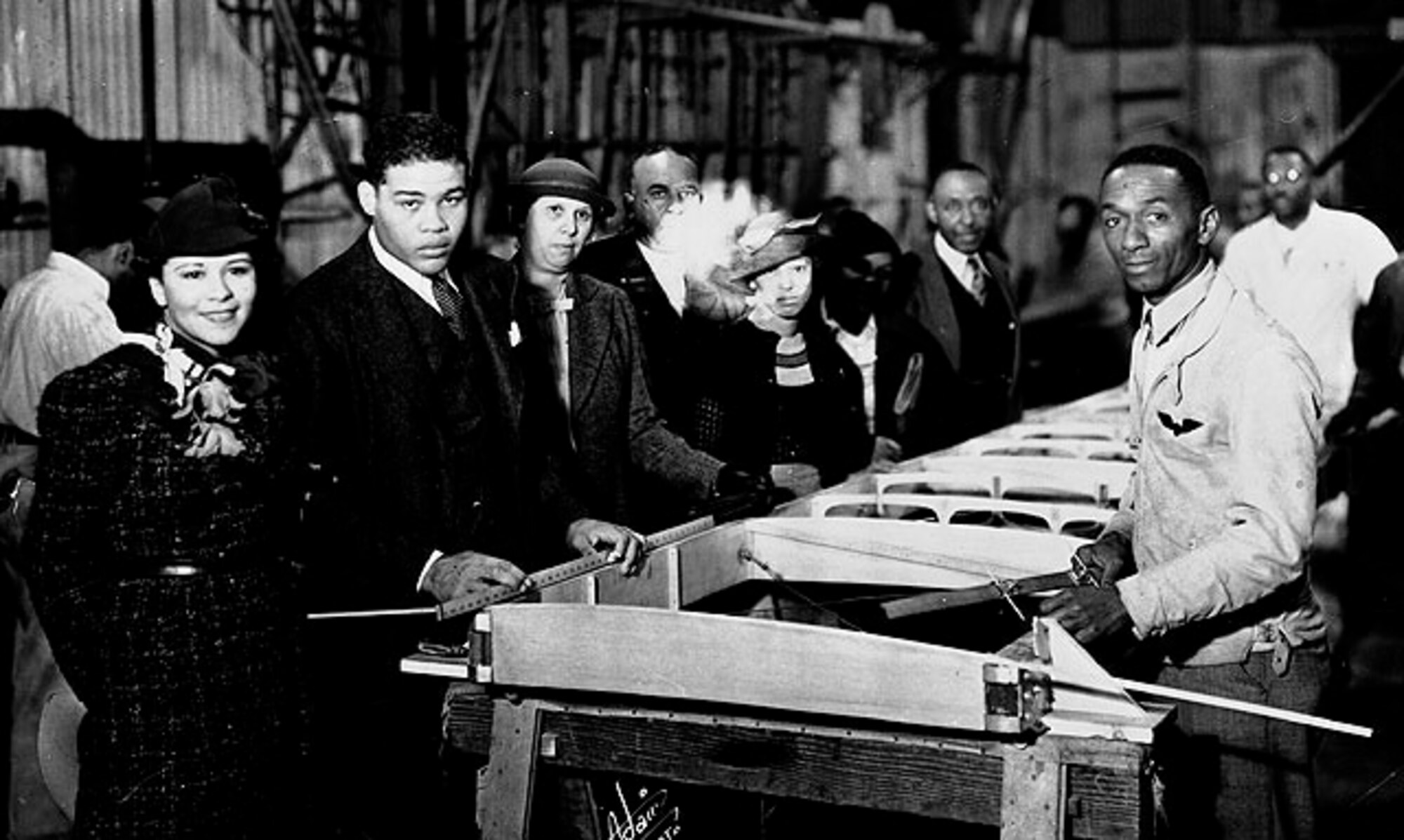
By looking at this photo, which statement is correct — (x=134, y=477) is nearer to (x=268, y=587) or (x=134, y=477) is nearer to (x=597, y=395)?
(x=268, y=587)

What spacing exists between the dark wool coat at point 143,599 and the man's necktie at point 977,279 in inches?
182

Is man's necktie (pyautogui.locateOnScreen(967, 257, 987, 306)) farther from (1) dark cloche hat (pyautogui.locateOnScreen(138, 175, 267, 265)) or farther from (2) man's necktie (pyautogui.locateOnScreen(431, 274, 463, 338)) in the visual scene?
(1) dark cloche hat (pyautogui.locateOnScreen(138, 175, 267, 265))

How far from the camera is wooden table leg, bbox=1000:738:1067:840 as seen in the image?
2.98 metres

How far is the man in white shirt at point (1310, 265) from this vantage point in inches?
269

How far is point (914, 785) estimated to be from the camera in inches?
123

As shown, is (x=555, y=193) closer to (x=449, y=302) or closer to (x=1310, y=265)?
(x=449, y=302)

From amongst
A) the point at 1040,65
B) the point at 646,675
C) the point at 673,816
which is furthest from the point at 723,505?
the point at 1040,65

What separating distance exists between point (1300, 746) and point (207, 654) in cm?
221

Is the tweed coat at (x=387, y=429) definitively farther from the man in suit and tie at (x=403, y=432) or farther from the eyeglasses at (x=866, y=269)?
the eyeglasses at (x=866, y=269)

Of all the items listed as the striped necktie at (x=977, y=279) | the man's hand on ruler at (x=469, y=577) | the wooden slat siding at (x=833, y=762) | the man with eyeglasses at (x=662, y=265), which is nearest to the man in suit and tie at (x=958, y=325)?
the striped necktie at (x=977, y=279)

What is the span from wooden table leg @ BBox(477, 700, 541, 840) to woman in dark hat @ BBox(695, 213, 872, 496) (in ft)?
7.07

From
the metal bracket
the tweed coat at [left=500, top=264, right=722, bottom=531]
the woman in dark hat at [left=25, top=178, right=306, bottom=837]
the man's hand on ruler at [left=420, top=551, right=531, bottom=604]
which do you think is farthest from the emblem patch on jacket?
the woman in dark hat at [left=25, top=178, right=306, bottom=837]

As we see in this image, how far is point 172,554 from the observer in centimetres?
336

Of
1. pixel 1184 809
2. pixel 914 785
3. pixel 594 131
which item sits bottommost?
pixel 1184 809
